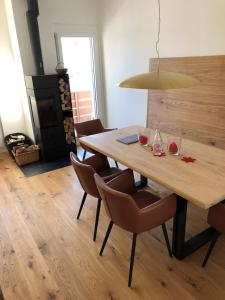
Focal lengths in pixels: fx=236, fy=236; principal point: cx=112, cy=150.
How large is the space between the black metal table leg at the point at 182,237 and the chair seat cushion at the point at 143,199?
0.78ft

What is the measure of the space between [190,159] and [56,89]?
8.39 feet

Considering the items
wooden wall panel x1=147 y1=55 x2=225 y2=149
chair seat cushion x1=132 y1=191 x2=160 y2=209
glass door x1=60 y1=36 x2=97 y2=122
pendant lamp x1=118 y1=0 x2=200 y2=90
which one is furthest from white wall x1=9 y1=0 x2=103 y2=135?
chair seat cushion x1=132 y1=191 x2=160 y2=209

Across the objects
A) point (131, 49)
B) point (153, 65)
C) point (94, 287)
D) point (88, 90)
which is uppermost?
point (131, 49)

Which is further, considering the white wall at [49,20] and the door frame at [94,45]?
the door frame at [94,45]

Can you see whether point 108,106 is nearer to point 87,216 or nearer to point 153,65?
point 153,65

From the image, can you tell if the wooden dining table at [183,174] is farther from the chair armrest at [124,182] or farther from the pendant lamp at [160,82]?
the pendant lamp at [160,82]

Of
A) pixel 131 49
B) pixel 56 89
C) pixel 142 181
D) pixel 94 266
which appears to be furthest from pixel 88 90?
pixel 94 266

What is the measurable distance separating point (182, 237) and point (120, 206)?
682mm

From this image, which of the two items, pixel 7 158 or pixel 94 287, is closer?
pixel 94 287

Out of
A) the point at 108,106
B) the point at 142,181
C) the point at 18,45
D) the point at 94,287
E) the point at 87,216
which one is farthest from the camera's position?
the point at 108,106

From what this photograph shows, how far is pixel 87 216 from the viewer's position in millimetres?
2535

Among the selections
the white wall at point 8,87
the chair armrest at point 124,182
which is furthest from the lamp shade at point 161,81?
the white wall at point 8,87

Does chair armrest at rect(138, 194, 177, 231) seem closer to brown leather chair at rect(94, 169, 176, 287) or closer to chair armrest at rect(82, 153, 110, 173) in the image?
brown leather chair at rect(94, 169, 176, 287)

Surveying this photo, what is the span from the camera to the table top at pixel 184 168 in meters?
1.48
